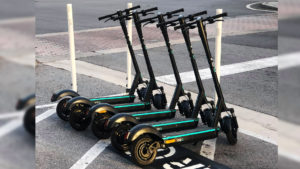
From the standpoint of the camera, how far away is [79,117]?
5.43 m

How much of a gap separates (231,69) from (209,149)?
14.5 ft

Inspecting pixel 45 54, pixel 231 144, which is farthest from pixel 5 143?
pixel 45 54

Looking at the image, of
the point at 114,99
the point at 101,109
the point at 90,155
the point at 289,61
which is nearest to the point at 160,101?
the point at 114,99

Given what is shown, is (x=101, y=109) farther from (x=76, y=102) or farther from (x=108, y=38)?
(x=108, y=38)

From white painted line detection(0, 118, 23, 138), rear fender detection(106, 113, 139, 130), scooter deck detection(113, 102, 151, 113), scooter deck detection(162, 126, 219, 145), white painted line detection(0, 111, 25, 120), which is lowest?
scooter deck detection(162, 126, 219, 145)

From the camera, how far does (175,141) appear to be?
4465 millimetres

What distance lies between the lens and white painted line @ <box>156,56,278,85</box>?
27.0ft

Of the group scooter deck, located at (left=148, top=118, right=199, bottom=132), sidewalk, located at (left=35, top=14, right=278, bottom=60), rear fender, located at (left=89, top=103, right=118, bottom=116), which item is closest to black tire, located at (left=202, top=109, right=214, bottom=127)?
scooter deck, located at (left=148, top=118, right=199, bottom=132)

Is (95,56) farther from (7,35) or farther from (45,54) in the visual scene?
(7,35)

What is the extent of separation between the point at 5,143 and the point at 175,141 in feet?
12.5

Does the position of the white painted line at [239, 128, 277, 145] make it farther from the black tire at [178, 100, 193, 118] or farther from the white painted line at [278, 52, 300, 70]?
the white painted line at [278, 52, 300, 70]

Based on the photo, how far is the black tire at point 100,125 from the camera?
16.6 feet

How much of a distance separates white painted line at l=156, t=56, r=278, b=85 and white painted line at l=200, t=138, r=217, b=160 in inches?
112

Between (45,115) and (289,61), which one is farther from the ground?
(289,61)
